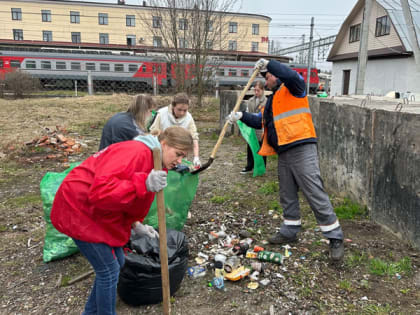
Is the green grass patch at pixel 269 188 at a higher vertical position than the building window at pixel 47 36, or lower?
lower

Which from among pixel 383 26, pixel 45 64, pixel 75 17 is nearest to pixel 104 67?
pixel 45 64

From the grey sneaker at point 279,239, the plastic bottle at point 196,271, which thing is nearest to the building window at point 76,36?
the grey sneaker at point 279,239

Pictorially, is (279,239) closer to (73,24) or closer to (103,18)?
(103,18)

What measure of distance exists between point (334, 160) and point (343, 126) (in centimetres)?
54

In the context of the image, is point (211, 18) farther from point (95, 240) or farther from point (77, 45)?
point (77, 45)

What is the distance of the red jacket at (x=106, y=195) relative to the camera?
1.67m

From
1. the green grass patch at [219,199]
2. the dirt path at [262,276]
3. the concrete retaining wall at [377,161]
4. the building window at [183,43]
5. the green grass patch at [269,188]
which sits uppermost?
the building window at [183,43]

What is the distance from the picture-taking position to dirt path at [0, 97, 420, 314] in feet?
8.46

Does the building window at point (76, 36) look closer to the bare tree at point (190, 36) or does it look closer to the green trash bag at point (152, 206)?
the bare tree at point (190, 36)

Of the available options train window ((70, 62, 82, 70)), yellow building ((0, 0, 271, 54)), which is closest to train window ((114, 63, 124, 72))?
train window ((70, 62, 82, 70))

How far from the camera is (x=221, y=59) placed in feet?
51.3

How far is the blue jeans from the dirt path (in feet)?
1.78

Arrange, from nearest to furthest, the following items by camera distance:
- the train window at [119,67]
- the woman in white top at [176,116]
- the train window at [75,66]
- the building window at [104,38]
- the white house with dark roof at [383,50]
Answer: the woman in white top at [176,116] < the white house with dark roof at [383,50] < the train window at [75,66] < the train window at [119,67] < the building window at [104,38]

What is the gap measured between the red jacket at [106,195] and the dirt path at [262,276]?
989 millimetres
